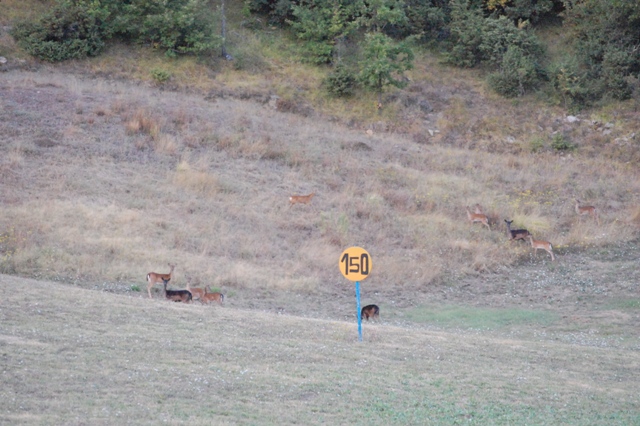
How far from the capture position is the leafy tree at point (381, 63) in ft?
135

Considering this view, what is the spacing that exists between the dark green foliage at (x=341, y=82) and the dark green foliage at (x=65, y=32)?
1316 centimetres

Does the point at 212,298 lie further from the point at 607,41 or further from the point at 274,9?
the point at 607,41

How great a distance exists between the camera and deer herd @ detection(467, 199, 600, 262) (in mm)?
26516

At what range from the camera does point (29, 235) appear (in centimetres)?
2175

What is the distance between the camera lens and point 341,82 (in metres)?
42.4

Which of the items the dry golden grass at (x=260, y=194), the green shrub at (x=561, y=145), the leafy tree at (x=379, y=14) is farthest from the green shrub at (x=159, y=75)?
the green shrub at (x=561, y=145)

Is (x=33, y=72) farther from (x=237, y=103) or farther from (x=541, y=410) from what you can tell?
(x=541, y=410)

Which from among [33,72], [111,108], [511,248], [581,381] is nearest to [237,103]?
[111,108]

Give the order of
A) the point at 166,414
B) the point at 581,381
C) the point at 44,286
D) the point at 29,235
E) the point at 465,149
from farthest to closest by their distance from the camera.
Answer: the point at 465,149, the point at 29,235, the point at 44,286, the point at 581,381, the point at 166,414

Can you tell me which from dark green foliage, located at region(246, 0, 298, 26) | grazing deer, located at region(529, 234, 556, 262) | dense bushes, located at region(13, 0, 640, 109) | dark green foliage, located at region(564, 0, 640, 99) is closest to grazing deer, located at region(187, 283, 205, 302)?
grazing deer, located at region(529, 234, 556, 262)

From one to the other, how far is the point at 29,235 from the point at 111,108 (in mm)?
13712

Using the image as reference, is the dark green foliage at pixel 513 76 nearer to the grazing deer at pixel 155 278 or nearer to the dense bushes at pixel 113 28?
the dense bushes at pixel 113 28

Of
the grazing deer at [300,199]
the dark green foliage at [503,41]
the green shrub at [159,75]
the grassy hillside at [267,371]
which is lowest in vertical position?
the grassy hillside at [267,371]

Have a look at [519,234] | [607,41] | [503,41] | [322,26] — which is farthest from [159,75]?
[607,41]
